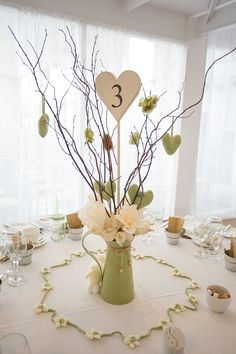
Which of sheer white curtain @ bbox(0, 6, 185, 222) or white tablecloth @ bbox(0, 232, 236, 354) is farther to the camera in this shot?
sheer white curtain @ bbox(0, 6, 185, 222)

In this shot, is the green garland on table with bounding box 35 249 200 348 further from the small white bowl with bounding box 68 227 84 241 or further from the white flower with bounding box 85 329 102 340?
the small white bowl with bounding box 68 227 84 241

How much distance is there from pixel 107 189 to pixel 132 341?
17.7 inches

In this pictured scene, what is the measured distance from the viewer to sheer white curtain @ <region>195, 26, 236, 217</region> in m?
3.32

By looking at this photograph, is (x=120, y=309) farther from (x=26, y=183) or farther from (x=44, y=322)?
(x=26, y=183)

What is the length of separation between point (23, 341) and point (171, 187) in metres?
3.00

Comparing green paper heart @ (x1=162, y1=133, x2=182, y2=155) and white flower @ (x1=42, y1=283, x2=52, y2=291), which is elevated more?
green paper heart @ (x1=162, y1=133, x2=182, y2=155)

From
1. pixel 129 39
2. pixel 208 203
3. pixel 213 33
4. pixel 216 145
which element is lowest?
pixel 208 203

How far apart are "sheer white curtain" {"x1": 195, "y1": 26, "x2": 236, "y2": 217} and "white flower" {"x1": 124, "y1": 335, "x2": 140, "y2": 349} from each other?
3017 millimetres

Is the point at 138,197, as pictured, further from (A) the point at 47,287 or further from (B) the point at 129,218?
(A) the point at 47,287

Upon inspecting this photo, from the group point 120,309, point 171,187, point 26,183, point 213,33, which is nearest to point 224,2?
point 213,33

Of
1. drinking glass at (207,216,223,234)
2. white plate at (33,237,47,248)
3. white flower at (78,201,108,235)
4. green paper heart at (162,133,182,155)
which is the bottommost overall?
white plate at (33,237,47,248)

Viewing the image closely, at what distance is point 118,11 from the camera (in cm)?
284

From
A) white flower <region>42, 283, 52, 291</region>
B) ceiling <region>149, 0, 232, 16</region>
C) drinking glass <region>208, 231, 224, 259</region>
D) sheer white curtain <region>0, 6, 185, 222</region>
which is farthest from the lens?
ceiling <region>149, 0, 232, 16</region>

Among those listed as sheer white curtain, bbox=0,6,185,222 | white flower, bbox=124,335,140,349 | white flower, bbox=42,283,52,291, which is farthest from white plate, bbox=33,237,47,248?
sheer white curtain, bbox=0,6,185,222
